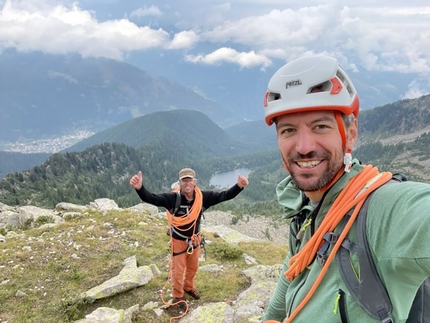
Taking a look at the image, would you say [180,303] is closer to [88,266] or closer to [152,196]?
[152,196]

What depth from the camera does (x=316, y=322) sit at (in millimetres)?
1887

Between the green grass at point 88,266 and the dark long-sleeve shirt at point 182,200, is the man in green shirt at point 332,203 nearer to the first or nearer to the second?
the dark long-sleeve shirt at point 182,200

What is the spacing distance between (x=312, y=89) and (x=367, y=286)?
1518 mm

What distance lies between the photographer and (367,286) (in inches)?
62.6

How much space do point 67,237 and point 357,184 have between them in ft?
46.4

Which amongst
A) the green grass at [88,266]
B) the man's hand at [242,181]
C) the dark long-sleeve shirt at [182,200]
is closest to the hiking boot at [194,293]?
the green grass at [88,266]

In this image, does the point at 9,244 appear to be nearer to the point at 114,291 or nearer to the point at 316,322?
the point at 114,291

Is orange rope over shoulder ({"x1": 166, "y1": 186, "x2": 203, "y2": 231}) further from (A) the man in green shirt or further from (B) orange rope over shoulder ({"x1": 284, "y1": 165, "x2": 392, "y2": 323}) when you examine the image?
(B) orange rope over shoulder ({"x1": 284, "y1": 165, "x2": 392, "y2": 323})

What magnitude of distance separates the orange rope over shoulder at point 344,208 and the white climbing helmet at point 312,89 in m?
0.58

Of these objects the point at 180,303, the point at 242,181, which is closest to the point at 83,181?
the point at 180,303

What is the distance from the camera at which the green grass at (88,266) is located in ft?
26.3

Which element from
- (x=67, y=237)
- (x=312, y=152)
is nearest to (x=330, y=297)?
(x=312, y=152)

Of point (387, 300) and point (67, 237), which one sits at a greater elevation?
point (387, 300)

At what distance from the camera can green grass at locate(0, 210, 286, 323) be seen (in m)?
8.02
